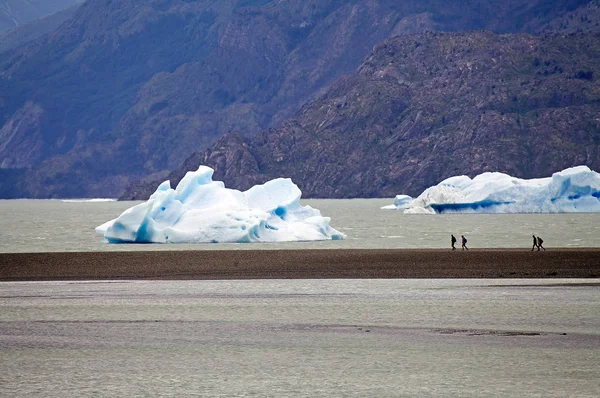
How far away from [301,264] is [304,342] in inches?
1019

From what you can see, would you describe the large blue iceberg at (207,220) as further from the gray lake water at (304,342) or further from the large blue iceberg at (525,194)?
the large blue iceberg at (525,194)

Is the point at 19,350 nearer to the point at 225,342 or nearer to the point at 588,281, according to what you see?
the point at 225,342

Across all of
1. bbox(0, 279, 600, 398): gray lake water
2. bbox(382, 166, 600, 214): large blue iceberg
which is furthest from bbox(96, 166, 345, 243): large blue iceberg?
bbox(382, 166, 600, 214): large blue iceberg

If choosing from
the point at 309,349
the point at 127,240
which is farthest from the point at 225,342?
the point at 127,240

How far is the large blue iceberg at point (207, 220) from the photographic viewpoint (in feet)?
216

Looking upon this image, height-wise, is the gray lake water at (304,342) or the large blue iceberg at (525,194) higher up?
the large blue iceberg at (525,194)

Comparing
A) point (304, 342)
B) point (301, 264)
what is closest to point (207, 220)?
point (301, 264)

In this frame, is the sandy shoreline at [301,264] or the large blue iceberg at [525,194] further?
the large blue iceberg at [525,194]

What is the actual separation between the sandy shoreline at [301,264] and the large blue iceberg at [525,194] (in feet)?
224

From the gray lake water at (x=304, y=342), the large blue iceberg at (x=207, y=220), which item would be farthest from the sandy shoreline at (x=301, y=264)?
the gray lake water at (x=304, y=342)

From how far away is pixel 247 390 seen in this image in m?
18.2

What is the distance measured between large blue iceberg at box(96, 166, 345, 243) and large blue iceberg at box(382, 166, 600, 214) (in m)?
58.1

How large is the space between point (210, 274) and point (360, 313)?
1651cm

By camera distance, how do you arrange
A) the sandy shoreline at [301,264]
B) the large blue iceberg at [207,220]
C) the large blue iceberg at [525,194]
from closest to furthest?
1. the sandy shoreline at [301,264]
2. the large blue iceberg at [207,220]
3. the large blue iceberg at [525,194]
